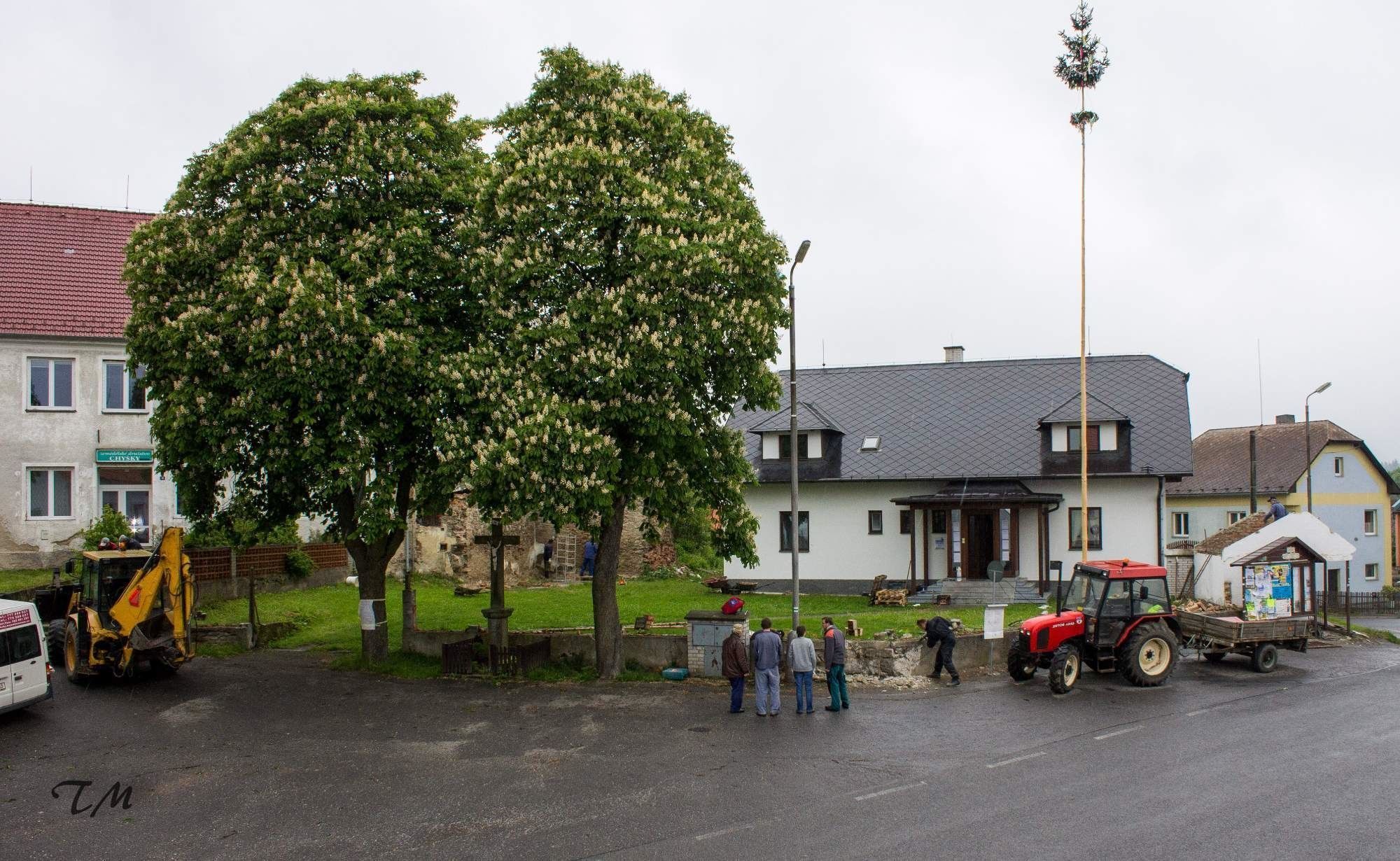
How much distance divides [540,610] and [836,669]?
500 inches

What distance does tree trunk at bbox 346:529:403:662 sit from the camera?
22.4 metres

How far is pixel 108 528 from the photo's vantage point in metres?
28.9

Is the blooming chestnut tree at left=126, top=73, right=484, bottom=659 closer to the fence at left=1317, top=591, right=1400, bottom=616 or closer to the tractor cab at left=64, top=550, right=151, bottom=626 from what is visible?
the tractor cab at left=64, top=550, right=151, bottom=626

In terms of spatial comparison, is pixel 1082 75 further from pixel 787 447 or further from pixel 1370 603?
pixel 1370 603

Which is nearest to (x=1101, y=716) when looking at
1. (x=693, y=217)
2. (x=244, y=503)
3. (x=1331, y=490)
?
(x=693, y=217)

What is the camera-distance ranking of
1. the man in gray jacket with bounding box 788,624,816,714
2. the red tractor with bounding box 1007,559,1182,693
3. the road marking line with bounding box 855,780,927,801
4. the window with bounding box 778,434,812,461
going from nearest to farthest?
the road marking line with bounding box 855,780,927,801
the man in gray jacket with bounding box 788,624,816,714
the red tractor with bounding box 1007,559,1182,693
the window with bounding box 778,434,812,461

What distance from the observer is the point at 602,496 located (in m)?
17.9

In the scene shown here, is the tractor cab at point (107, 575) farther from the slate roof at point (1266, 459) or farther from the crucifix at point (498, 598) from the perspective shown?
the slate roof at point (1266, 459)

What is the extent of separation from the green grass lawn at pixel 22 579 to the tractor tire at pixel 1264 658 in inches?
1153

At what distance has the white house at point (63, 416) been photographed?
30.3 m

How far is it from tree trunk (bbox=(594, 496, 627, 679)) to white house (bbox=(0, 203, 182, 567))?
17.2 metres

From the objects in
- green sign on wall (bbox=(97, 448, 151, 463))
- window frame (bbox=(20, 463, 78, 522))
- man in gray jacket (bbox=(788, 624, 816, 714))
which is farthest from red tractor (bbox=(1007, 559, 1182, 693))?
window frame (bbox=(20, 463, 78, 522))

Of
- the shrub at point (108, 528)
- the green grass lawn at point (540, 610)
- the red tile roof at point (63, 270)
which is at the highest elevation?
the red tile roof at point (63, 270)

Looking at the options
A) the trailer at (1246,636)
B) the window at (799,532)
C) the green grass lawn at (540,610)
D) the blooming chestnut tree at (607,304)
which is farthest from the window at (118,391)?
the trailer at (1246,636)
